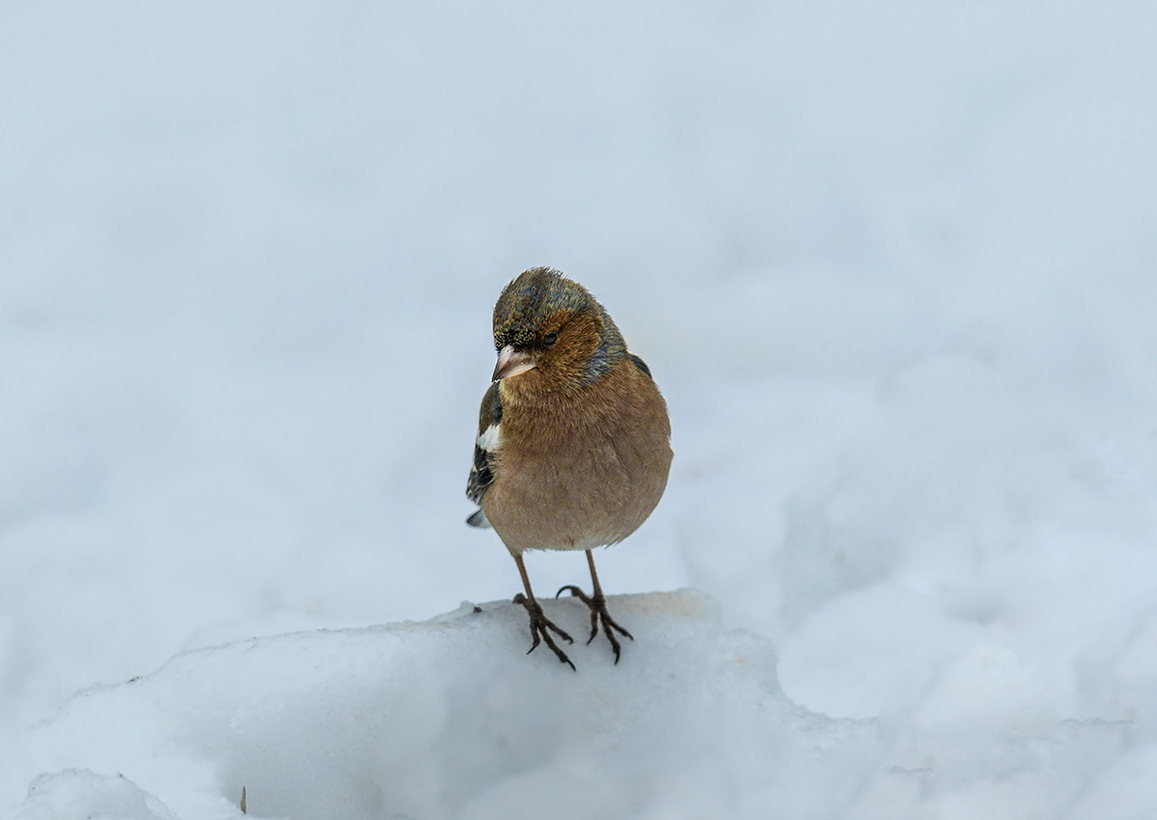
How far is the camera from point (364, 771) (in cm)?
327

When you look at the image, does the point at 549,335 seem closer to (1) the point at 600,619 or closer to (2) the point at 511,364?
(2) the point at 511,364

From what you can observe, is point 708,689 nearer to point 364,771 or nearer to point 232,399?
point 364,771

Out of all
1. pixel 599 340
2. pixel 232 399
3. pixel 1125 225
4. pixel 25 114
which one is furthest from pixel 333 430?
pixel 1125 225

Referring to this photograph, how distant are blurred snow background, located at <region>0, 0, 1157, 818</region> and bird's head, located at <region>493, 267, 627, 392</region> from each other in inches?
49.6

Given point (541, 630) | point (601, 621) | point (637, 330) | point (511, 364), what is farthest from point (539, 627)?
point (637, 330)

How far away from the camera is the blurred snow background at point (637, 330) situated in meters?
4.23

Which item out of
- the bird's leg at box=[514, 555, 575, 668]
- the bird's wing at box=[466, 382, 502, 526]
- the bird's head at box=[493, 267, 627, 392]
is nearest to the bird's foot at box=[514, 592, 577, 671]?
the bird's leg at box=[514, 555, 575, 668]

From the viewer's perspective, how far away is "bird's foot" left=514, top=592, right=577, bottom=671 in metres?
3.64

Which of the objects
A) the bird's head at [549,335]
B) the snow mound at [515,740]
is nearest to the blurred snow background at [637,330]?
the snow mound at [515,740]

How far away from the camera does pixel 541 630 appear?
369 cm

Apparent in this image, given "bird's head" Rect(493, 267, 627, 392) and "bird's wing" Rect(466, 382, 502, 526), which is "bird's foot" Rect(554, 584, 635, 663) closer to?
"bird's wing" Rect(466, 382, 502, 526)

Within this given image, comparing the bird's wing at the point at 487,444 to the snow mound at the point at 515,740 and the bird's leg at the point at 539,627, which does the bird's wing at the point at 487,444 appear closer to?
the bird's leg at the point at 539,627

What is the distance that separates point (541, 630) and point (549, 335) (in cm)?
92

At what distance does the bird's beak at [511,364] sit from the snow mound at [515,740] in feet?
2.74
